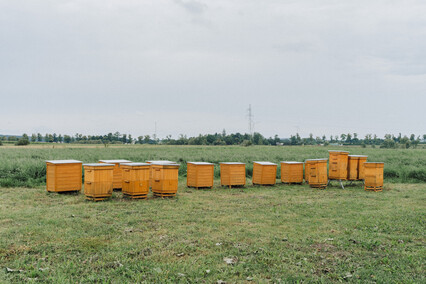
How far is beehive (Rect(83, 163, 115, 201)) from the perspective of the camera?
38.2 ft

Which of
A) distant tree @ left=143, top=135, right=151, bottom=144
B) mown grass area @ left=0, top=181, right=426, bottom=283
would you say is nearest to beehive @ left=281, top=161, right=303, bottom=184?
mown grass area @ left=0, top=181, right=426, bottom=283

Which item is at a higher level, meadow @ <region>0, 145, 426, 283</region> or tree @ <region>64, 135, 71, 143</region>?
tree @ <region>64, 135, 71, 143</region>

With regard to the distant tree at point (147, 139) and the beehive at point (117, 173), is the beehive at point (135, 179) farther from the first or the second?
the distant tree at point (147, 139)

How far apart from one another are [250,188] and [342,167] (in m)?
4.73

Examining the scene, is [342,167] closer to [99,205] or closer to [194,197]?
[194,197]

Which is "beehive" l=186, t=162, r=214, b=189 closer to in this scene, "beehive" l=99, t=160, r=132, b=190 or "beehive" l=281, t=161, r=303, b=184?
"beehive" l=99, t=160, r=132, b=190

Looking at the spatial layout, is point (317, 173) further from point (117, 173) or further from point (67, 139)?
point (67, 139)

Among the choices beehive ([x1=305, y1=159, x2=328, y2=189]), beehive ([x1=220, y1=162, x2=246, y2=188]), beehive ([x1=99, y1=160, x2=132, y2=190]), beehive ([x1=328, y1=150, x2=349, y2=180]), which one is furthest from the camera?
beehive ([x1=328, y1=150, x2=349, y2=180])

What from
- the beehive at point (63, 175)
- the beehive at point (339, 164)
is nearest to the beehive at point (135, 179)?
the beehive at point (63, 175)

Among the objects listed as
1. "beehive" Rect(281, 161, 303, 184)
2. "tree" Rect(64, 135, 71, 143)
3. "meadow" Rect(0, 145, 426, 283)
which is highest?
"tree" Rect(64, 135, 71, 143)

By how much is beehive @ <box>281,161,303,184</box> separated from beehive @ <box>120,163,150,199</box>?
26.9 ft

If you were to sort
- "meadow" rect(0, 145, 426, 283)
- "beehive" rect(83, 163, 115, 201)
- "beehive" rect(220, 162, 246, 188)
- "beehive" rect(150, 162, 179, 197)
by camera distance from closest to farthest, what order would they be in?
1. "meadow" rect(0, 145, 426, 283)
2. "beehive" rect(83, 163, 115, 201)
3. "beehive" rect(150, 162, 179, 197)
4. "beehive" rect(220, 162, 246, 188)

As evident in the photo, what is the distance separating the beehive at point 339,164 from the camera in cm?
1695

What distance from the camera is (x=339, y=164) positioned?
55.8 feet
